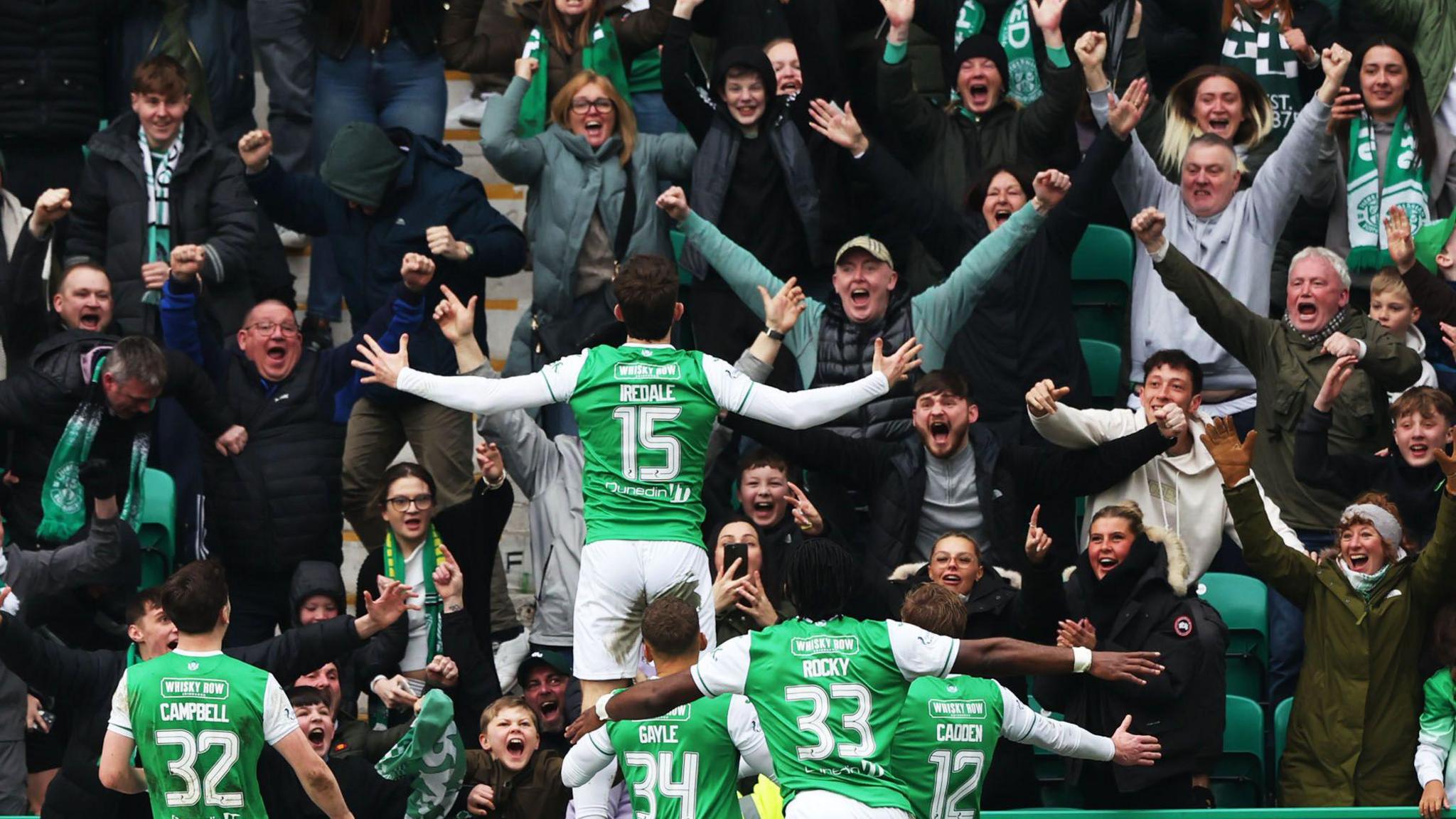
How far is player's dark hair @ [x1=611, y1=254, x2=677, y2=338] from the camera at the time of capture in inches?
426

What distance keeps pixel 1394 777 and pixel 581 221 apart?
5.01m

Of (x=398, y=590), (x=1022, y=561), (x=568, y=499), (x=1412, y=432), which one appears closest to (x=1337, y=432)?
(x=1412, y=432)

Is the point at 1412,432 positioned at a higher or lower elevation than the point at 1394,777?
higher

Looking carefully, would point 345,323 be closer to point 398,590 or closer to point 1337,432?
point 398,590

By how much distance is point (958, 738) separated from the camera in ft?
33.2

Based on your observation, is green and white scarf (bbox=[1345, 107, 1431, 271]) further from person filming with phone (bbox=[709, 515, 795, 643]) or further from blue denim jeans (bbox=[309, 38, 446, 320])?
blue denim jeans (bbox=[309, 38, 446, 320])

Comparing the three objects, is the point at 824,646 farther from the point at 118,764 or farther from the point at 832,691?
the point at 118,764

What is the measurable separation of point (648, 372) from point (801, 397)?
64cm

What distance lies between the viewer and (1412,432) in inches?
480

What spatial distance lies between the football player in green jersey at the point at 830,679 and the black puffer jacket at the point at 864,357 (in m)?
3.11

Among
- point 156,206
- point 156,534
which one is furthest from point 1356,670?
point 156,206

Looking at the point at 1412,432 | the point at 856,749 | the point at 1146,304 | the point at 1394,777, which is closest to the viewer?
the point at 856,749

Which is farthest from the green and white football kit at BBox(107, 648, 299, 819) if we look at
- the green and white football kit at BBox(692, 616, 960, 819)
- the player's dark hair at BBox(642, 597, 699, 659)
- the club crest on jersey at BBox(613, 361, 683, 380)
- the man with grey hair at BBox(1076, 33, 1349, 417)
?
the man with grey hair at BBox(1076, 33, 1349, 417)

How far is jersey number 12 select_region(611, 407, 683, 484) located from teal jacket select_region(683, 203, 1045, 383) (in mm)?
2005
